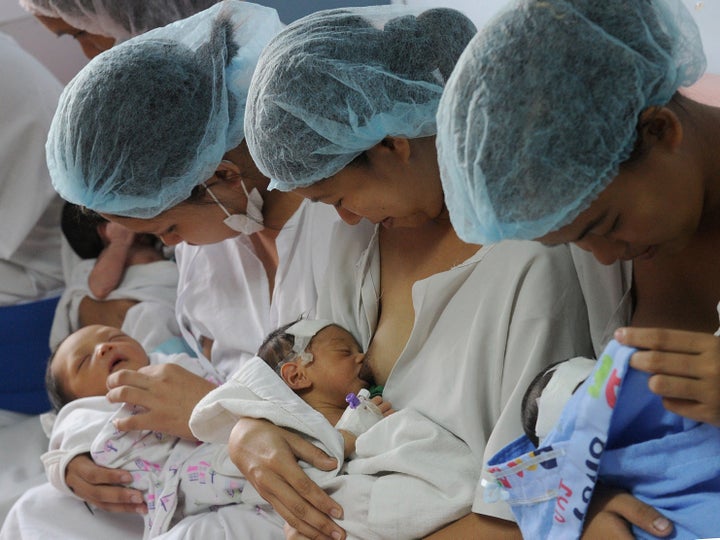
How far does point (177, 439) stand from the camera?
6.77 ft

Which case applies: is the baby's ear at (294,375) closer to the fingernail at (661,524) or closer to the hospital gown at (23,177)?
the fingernail at (661,524)

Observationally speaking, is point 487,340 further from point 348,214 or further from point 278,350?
point 278,350

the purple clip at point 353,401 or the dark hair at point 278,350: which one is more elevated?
the dark hair at point 278,350

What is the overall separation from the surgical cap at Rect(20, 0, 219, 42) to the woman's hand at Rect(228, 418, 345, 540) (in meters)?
1.35

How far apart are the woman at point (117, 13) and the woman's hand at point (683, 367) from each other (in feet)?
6.10

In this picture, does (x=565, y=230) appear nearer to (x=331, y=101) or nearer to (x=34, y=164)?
(x=331, y=101)

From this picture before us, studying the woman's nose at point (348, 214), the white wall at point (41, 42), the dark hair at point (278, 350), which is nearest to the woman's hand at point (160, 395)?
the dark hair at point (278, 350)

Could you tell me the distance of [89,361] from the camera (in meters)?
2.36

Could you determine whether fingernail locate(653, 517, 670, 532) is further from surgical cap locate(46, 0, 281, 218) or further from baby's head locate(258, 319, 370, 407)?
surgical cap locate(46, 0, 281, 218)

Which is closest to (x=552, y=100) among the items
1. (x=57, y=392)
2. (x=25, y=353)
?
(x=57, y=392)

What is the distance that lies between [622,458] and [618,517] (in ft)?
0.28

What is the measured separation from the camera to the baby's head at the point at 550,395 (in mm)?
1276


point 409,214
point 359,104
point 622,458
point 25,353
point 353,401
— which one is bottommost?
point 25,353

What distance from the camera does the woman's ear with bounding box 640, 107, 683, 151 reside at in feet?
3.77
